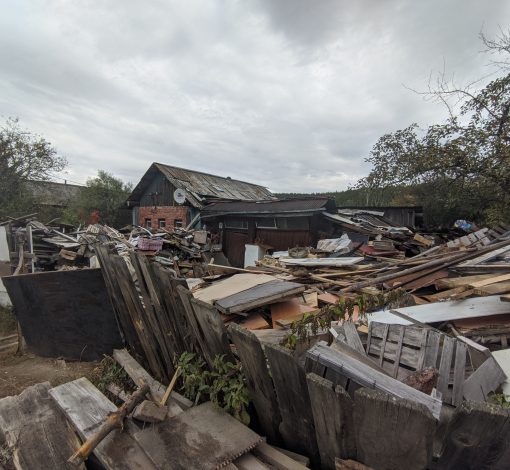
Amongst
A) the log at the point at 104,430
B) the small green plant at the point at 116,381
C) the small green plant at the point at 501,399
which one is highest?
the small green plant at the point at 501,399

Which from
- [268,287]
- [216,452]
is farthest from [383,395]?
[268,287]

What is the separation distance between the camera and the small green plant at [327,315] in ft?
7.02

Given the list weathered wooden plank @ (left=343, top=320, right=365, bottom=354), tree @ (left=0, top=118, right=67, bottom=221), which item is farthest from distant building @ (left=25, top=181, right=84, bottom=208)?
weathered wooden plank @ (left=343, top=320, right=365, bottom=354)

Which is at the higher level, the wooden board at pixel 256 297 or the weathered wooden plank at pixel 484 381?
the wooden board at pixel 256 297

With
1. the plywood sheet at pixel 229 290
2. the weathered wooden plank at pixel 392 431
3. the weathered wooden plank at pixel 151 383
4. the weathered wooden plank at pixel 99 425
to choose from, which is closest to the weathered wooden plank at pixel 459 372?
the weathered wooden plank at pixel 392 431

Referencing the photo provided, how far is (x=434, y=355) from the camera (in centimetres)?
190

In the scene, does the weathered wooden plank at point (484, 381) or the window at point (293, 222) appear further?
the window at point (293, 222)

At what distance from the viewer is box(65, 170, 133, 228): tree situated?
22.4 metres

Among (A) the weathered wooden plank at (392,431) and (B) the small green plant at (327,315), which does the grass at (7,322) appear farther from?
(A) the weathered wooden plank at (392,431)

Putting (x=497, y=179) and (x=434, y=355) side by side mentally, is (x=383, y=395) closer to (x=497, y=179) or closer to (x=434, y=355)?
(x=434, y=355)

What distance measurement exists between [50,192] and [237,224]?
28222 mm

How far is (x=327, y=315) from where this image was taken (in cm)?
245


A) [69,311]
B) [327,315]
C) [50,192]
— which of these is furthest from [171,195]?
[50,192]

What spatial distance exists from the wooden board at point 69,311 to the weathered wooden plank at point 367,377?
335cm
